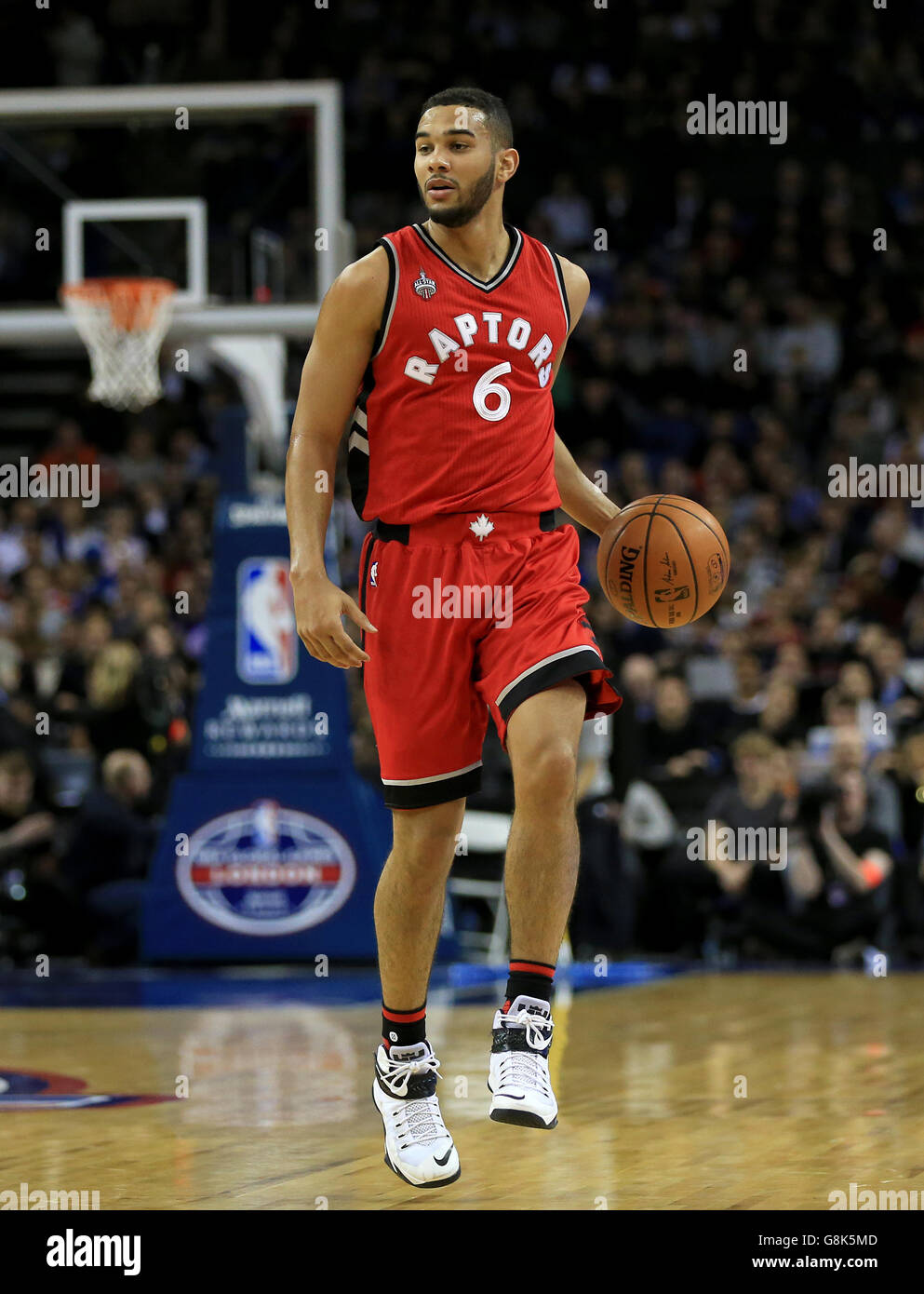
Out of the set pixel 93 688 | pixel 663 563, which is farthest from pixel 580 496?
pixel 93 688

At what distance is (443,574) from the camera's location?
4.19 metres

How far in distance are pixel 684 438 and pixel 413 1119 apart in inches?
468

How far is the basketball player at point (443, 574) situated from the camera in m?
4.11

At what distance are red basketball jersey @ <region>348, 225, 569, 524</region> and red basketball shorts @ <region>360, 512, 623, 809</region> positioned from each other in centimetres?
7

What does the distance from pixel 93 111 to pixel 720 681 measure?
519 cm

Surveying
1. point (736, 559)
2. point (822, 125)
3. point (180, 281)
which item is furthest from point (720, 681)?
point (822, 125)

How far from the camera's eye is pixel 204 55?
57.8 ft

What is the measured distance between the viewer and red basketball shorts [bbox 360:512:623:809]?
4.17 meters

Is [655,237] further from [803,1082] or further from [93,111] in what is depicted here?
[803,1082]

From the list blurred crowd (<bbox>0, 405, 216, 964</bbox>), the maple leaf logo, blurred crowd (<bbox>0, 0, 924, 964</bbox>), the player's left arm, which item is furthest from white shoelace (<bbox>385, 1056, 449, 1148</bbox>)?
blurred crowd (<bbox>0, 405, 216, 964</bbox>)

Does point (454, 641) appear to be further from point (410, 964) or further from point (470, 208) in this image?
point (470, 208)

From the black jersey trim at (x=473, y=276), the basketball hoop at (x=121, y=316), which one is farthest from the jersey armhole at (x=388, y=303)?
the basketball hoop at (x=121, y=316)

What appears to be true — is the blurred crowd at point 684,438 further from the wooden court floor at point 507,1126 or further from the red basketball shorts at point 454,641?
the red basketball shorts at point 454,641

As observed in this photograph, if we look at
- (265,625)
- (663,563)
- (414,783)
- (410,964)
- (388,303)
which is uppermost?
(388,303)
